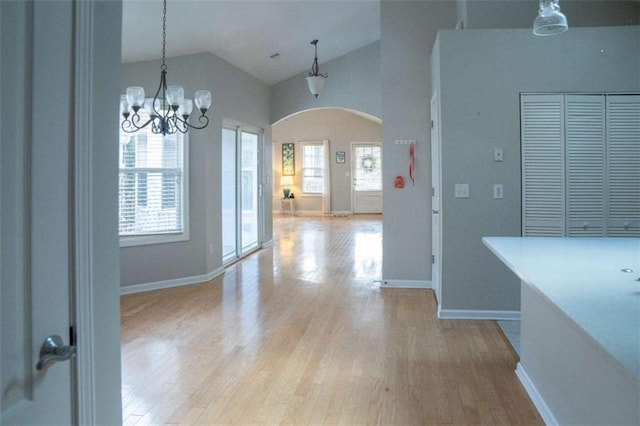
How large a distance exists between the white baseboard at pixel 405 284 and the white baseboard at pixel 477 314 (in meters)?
1.09

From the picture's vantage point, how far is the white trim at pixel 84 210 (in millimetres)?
1043

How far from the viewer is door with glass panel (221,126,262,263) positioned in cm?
675

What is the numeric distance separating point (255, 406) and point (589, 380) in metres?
1.63

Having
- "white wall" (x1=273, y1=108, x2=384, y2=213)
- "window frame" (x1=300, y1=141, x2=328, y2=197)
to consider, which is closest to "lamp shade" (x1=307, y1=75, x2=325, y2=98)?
"white wall" (x1=273, y1=108, x2=384, y2=213)

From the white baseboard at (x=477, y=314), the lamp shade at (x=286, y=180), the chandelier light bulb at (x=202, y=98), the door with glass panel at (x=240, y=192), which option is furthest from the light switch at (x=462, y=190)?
the lamp shade at (x=286, y=180)

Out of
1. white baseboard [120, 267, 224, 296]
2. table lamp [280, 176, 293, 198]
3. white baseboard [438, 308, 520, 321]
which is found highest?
table lamp [280, 176, 293, 198]

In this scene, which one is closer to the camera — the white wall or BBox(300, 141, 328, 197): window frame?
the white wall

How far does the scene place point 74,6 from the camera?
40.6 inches

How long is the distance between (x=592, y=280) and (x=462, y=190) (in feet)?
7.66

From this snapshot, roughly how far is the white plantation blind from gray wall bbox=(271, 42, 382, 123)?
9.32 ft

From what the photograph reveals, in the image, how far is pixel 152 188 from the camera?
5.45 meters

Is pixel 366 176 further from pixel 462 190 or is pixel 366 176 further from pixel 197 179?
pixel 462 190

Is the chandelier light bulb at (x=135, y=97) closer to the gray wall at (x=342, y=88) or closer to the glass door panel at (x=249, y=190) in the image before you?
the glass door panel at (x=249, y=190)

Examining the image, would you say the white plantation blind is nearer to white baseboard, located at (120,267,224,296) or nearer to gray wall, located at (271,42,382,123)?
white baseboard, located at (120,267,224,296)
